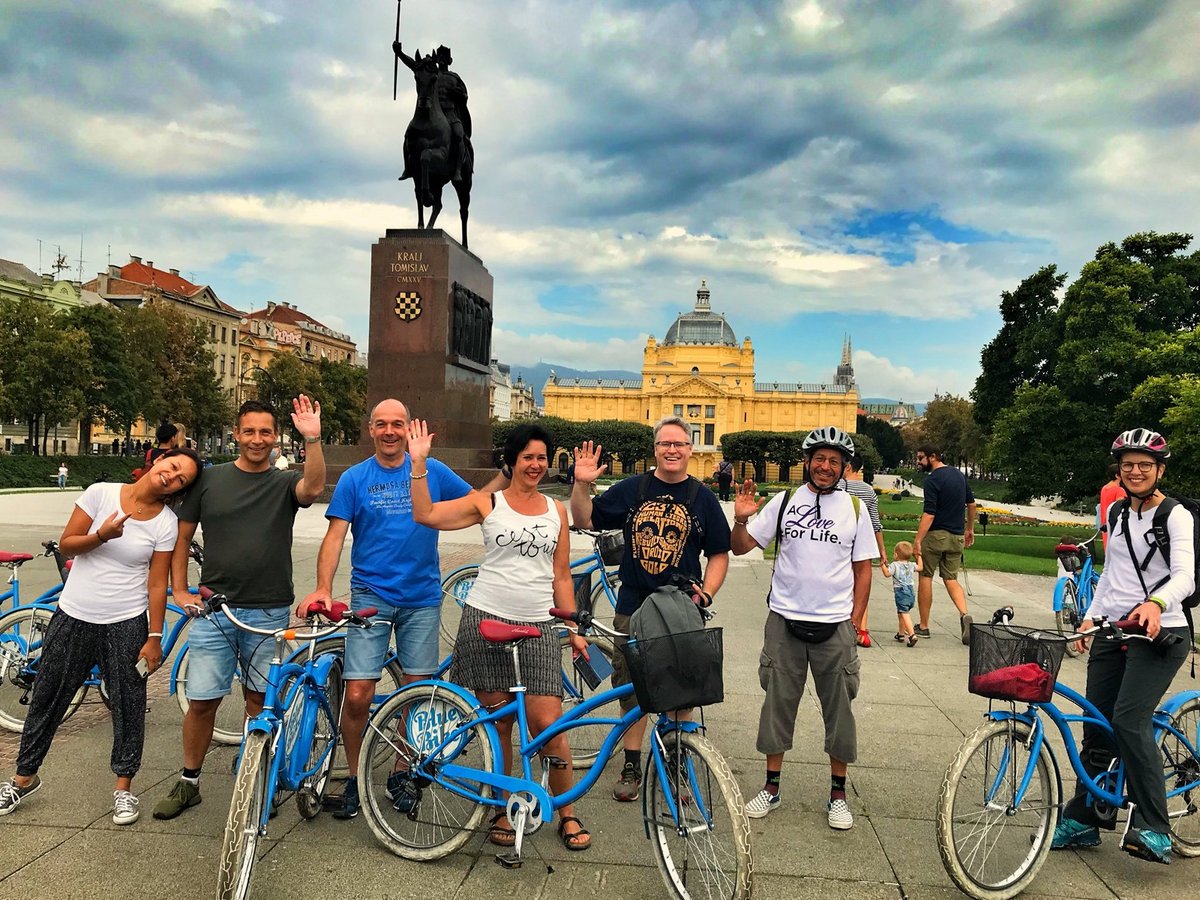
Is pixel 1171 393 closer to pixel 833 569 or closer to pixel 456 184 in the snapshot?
pixel 456 184

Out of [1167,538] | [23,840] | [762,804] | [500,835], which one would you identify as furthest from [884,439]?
[23,840]

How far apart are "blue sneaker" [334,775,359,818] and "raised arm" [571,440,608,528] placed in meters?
1.71

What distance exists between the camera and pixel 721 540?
4.44 metres

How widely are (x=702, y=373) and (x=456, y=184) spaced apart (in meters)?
104

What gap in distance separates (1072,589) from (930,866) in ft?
18.3

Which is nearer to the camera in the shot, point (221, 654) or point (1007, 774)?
point (1007, 774)

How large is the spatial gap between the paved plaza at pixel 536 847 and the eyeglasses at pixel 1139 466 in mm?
1801

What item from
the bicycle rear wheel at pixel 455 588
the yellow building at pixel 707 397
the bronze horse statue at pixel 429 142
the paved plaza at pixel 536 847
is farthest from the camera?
the yellow building at pixel 707 397

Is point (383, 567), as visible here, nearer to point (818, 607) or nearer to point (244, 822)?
point (244, 822)

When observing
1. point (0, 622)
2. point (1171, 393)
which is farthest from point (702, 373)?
point (0, 622)

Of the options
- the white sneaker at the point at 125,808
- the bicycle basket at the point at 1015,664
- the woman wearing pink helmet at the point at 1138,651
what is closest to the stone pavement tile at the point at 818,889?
the bicycle basket at the point at 1015,664

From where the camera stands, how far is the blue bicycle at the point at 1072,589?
809 cm

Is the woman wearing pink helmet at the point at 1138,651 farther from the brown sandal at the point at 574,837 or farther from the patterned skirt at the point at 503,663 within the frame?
the patterned skirt at the point at 503,663

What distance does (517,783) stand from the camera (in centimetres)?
359
